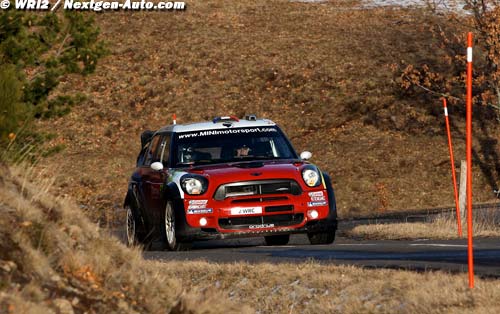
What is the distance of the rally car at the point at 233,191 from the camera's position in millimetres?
17797

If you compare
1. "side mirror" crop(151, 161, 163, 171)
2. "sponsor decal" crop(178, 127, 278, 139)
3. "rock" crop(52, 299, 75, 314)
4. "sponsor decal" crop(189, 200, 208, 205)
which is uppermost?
"sponsor decal" crop(178, 127, 278, 139)

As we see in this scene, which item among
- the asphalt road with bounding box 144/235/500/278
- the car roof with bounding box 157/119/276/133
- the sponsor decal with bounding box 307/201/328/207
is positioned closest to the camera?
the asphalt road with bounding box 144/235/500/278

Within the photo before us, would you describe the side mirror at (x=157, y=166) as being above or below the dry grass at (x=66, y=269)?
above

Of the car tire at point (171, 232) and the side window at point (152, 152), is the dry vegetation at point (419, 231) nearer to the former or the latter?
the side window at point (152, 152)

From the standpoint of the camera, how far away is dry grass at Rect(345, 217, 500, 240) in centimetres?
2150

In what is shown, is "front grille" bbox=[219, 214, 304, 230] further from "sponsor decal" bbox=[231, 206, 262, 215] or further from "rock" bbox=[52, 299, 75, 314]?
"rock" bbox=[52, 299, 75, 314]

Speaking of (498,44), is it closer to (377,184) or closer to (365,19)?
(377,184)

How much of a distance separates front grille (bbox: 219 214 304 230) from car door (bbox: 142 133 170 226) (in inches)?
42.3

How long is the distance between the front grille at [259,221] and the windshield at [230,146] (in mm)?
1187

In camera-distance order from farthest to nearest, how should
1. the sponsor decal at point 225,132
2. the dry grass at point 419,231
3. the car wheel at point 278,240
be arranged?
the dry grass at point 419,231 → the car wheel at point 278,240 → the sponsor decal at point 225,132

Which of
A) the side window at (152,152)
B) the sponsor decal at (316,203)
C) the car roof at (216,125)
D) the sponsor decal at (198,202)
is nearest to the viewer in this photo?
the sponsor decal at (198,202)

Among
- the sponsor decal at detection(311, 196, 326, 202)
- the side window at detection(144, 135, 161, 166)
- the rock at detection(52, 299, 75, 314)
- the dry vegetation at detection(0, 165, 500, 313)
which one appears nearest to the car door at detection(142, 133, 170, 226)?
the side window at detection(144, 135, 161, 166)

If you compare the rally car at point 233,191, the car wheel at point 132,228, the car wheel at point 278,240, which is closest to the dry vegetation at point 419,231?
the car wheel at point 278,240

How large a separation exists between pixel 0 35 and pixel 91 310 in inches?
1117
